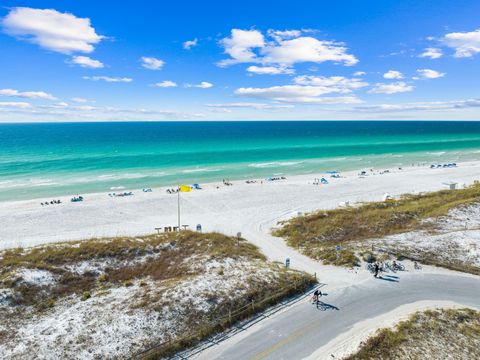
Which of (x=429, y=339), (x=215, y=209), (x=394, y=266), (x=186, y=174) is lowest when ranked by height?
(x=429, y=339)

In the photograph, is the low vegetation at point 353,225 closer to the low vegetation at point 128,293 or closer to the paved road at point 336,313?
the paved road at point 336,313

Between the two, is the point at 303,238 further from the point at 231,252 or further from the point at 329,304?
the point at 329,304

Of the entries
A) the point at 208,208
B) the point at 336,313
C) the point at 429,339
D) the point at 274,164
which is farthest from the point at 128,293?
the point at 274,164

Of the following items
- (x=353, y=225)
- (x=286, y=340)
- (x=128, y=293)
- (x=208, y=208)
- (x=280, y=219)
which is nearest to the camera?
(x=286, y=340)

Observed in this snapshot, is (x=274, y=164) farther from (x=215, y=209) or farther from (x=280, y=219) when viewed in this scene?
(x=280, y=219)

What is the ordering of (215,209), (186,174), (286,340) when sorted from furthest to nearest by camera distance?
(186,174) < (215,209) < (286,340)

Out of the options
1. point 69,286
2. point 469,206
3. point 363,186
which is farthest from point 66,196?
point 469,206
